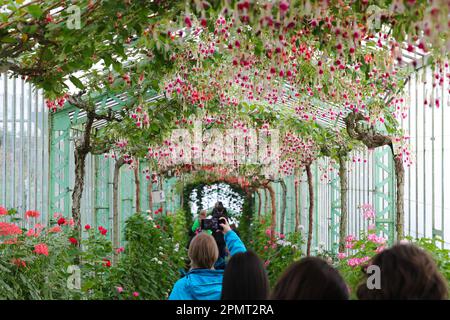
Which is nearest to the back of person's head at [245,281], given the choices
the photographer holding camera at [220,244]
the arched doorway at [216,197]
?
the photographer holding camera at [220,244]

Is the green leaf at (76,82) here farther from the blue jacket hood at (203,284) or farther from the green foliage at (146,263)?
the green foliage at (146,263)

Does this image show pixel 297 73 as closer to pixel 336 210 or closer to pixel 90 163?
pixel 90 163

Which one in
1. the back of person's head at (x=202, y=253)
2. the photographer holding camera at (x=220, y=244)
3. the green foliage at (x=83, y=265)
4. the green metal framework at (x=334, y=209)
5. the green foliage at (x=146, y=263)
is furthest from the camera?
the green metal framework at (x=334, y=209)

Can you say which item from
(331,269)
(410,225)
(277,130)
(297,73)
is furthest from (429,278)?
(277,130)

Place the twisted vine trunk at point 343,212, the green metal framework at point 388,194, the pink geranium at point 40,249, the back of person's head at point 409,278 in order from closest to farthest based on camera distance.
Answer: the back of person's head at point 409,278 < the pink geranium at point 40,249 < the green metal framework at point 388,194 < the twisted vine trunk at point 343,212

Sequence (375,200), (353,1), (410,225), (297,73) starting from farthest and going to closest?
(375,200) → (410,225) → (297,73) → (353,1)

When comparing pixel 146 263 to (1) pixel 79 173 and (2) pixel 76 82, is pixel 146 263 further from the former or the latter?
(2) pixel 76 82

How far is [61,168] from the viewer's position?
933 centimetres

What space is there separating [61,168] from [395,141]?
4.68 meters

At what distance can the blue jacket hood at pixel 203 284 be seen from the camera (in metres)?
3.53

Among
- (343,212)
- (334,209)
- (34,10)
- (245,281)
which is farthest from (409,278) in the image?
(334,209)

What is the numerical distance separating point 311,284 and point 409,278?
242 millimetres

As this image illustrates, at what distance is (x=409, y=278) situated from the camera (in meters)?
1.81

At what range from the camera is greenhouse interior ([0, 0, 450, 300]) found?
269 cm
